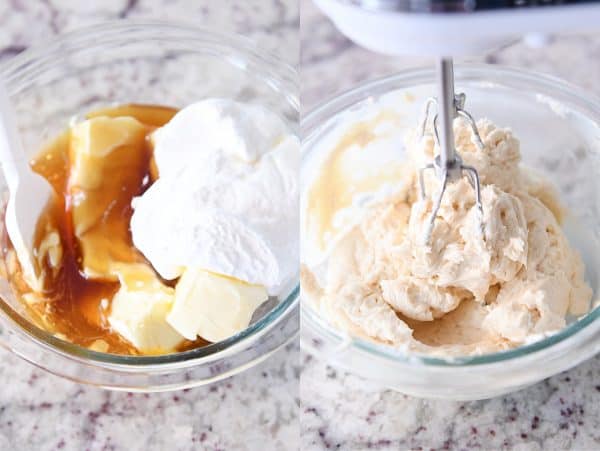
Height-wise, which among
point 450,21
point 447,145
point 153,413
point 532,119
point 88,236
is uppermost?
point 450,21

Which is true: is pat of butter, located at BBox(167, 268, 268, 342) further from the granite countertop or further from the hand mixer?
the hand mixer

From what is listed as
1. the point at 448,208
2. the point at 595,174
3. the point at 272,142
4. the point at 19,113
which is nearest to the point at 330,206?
the point at 272,142

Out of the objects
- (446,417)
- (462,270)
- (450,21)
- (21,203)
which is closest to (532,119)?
(462,270)

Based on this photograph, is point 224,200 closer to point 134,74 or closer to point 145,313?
point 145,313

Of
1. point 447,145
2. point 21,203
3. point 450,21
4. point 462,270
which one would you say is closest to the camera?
point 450,21

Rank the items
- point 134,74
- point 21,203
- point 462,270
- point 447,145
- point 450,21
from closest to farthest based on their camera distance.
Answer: point 450,21
point 447,145
point 462,270
point 21,203
point 134,74

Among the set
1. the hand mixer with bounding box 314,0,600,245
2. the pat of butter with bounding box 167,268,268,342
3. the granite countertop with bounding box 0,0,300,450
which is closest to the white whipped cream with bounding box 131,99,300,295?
the pat of butter with bounding box 167,268,268,342
